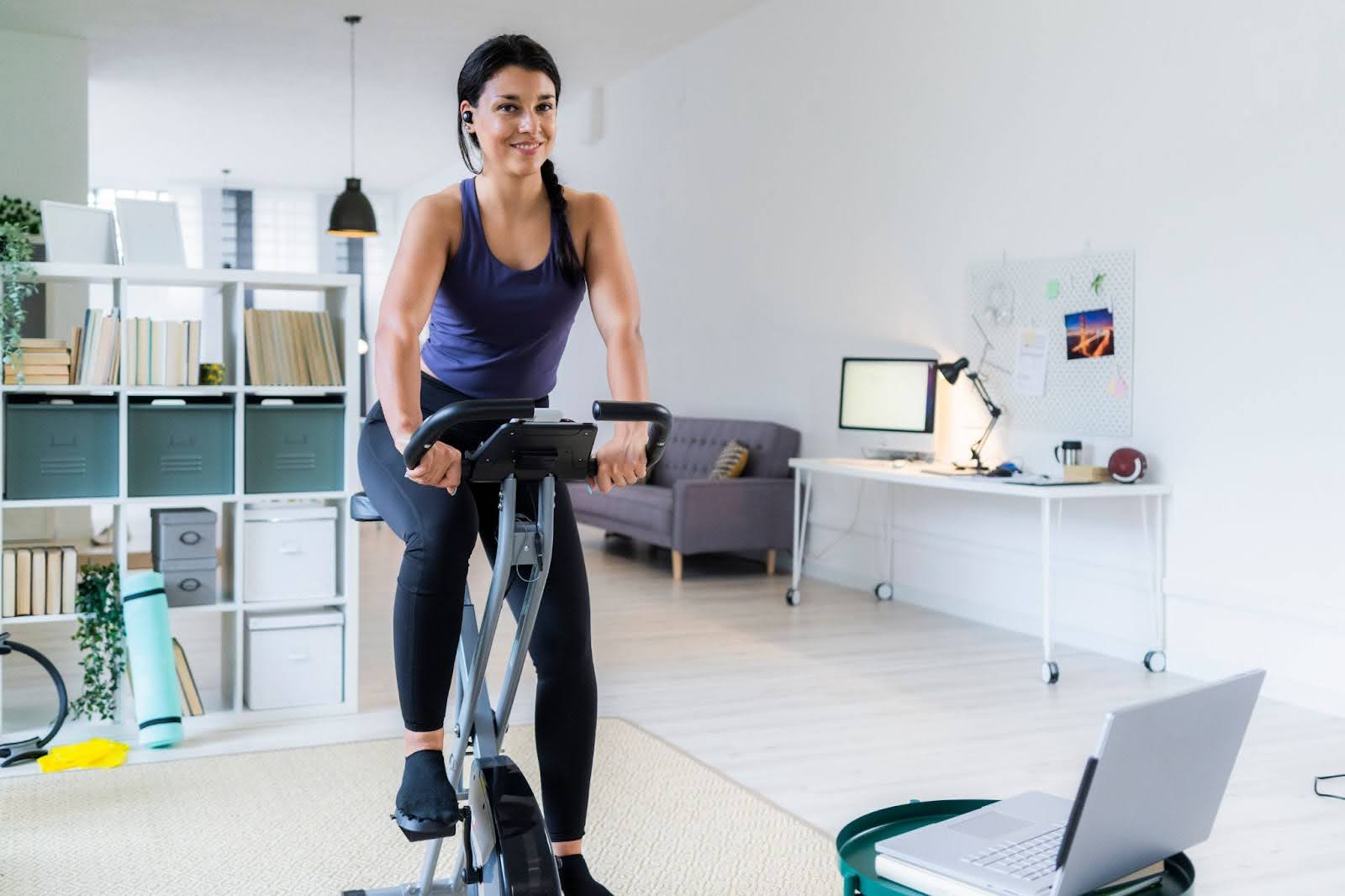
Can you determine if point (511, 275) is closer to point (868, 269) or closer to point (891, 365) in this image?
point (891, 365)

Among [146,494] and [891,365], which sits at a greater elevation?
[891,365]

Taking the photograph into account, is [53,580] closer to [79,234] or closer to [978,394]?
[79,234]

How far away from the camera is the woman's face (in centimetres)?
192

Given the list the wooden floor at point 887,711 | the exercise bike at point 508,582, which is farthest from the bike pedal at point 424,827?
the wooden floor at point 887,711

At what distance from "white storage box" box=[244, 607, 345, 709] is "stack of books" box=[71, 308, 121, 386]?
846 millimetres

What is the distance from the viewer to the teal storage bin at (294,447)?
3904 mm

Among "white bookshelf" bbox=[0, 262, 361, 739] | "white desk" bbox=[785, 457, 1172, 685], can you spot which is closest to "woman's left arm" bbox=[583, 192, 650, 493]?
"white bookshelf" bbox=[0, 262, 361, 739]

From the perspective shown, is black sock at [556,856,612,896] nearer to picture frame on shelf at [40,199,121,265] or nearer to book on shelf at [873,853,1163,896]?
book on shelf at [873,853,1163,896]

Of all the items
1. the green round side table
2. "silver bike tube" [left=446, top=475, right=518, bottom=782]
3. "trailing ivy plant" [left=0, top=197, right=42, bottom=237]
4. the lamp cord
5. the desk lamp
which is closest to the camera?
the green round side table

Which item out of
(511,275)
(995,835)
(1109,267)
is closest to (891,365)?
(1109,267)

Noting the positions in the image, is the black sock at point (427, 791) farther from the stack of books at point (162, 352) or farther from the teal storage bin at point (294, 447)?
the stack of books at point (162, 352)

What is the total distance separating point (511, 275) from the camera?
6.69ft

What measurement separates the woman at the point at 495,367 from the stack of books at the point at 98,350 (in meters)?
1.93

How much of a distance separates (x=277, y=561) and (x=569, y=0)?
4560 millimetres
